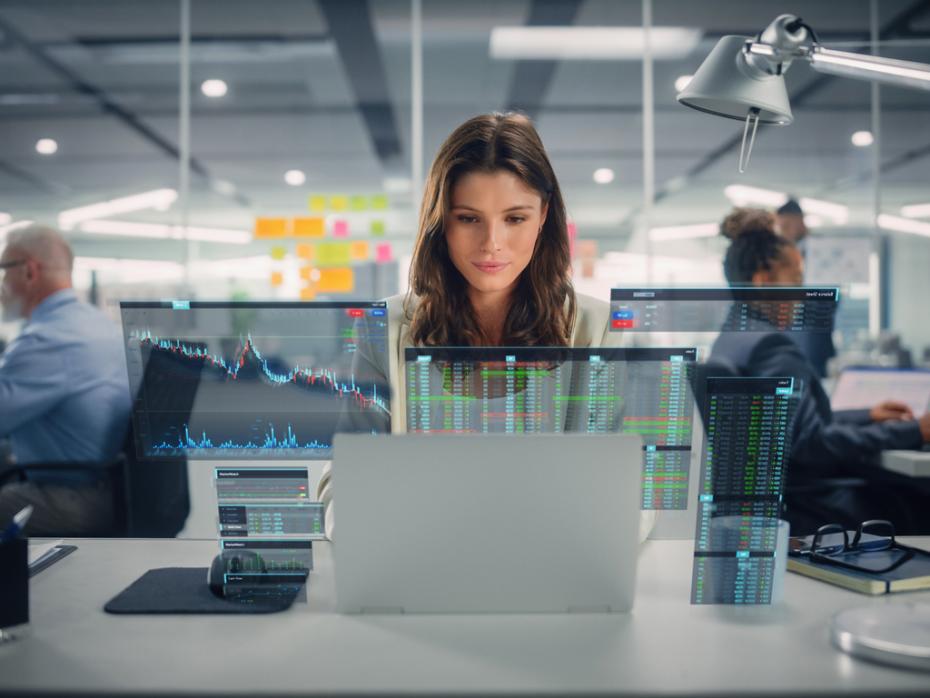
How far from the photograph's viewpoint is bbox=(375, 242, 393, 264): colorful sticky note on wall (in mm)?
4508

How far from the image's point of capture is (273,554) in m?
1.30

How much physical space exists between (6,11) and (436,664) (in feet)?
16.2

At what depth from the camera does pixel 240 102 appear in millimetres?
4582

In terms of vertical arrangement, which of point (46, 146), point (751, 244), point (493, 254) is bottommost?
point (493, 254)

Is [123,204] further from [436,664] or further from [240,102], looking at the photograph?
[436,664]

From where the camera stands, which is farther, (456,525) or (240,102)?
(240,102)

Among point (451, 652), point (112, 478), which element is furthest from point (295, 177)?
point (451, 652)

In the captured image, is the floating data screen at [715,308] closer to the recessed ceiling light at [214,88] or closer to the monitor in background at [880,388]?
the monitor in background at [880,388]

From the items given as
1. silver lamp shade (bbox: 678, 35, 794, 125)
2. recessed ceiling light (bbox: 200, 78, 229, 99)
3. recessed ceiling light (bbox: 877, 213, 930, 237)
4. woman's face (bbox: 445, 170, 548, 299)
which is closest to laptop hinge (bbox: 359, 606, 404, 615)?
woman's face (bbox: 445, 170, 548, 299)

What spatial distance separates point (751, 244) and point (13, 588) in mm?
2528

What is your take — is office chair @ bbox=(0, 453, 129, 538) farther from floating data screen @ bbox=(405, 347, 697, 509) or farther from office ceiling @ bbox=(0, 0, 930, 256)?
office ceiling @ bbox=(0, 0, 930, 256)

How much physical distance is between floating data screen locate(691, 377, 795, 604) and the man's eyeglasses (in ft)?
0.66

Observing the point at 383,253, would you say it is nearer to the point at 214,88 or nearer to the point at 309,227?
the point at 309,227

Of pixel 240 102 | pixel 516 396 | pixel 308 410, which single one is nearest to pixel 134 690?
pixel 308 410
